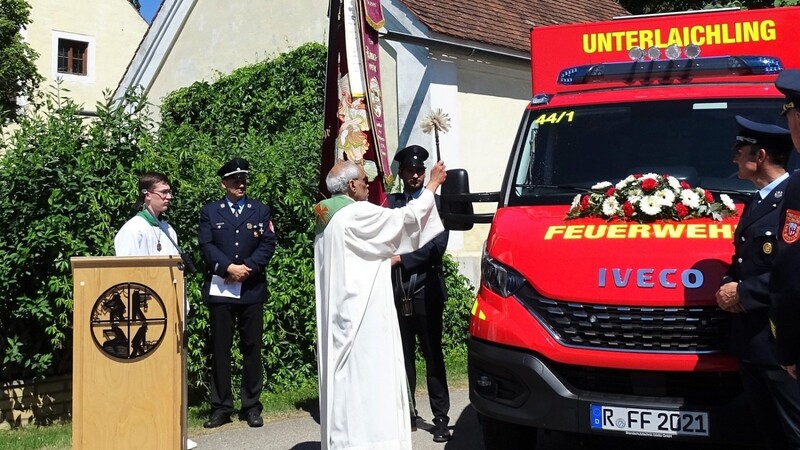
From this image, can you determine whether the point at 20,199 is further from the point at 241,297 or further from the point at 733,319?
the point at 733,319

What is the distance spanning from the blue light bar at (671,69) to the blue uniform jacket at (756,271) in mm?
2117

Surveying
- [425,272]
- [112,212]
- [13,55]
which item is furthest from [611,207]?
[13,55]

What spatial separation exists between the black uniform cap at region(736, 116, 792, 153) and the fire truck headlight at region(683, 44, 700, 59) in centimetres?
188

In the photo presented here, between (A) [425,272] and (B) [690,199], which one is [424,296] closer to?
(A) [425,272]

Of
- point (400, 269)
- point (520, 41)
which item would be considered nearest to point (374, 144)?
point (400, 269)

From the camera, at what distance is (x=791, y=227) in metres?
3.32

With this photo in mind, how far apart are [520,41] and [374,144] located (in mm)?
6471

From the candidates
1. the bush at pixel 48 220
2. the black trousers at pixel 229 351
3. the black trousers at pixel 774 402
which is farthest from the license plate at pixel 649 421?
the bush at pixel 48 220

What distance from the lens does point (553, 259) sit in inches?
197

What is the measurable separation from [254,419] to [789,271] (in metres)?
5.10

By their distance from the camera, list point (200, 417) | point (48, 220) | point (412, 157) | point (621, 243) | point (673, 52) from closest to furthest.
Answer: point (621, 243) < point (673, 52) < point (412, 157) < point (48, 220) < point (200, 417)

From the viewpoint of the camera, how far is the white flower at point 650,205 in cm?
506

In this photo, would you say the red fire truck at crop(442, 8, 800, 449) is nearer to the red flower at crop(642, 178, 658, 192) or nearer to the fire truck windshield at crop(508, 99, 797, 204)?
the fire truck windshield at crop(508, 99, 797, 204)

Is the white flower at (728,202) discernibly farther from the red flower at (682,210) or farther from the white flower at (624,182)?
the white flower at (624,182)
